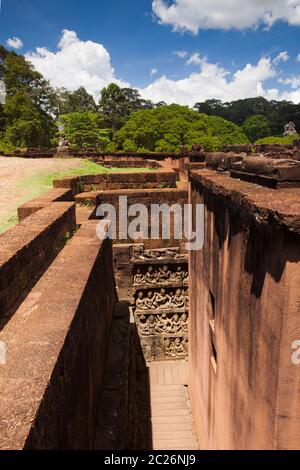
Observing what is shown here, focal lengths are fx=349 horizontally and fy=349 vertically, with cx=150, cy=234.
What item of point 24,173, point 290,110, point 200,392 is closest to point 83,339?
point 200,392

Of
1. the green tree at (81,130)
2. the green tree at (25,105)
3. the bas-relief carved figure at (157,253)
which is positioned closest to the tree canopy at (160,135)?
the green tree at (81,130)

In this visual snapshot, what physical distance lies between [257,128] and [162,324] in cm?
6839

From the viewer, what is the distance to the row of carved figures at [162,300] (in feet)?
26.9

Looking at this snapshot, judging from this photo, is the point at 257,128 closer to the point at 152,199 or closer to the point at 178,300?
the point at 152,199

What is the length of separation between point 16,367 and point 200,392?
174 inches

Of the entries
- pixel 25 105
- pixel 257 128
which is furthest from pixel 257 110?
pixel 25 105

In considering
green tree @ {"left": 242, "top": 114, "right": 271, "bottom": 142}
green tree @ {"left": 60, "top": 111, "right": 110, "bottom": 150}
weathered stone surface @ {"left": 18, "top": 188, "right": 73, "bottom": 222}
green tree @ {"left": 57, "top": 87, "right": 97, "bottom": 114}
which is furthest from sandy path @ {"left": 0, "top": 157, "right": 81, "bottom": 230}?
green tree @ {"left": 242, "top": 114, "right": 271, "bottom": 142}

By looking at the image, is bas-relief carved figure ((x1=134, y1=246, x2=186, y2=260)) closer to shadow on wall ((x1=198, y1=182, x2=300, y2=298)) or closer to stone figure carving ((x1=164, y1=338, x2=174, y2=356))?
stone figure carving ((x1=164, y1=338, x2=174, y2=356))

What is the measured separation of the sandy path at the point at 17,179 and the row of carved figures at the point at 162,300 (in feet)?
11.3

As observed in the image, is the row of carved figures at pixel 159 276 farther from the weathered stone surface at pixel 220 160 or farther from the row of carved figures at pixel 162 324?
the weathered stone surface at pixel 220 160

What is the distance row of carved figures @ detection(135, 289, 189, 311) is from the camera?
322 inches

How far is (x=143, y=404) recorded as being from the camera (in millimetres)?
7094

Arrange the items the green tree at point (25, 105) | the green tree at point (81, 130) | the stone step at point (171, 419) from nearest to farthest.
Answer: the stone step at point (171, 419)
the green tree at point (25, 105)
the green tree at point (81, 130)

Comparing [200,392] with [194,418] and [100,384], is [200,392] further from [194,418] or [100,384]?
[100,384]
